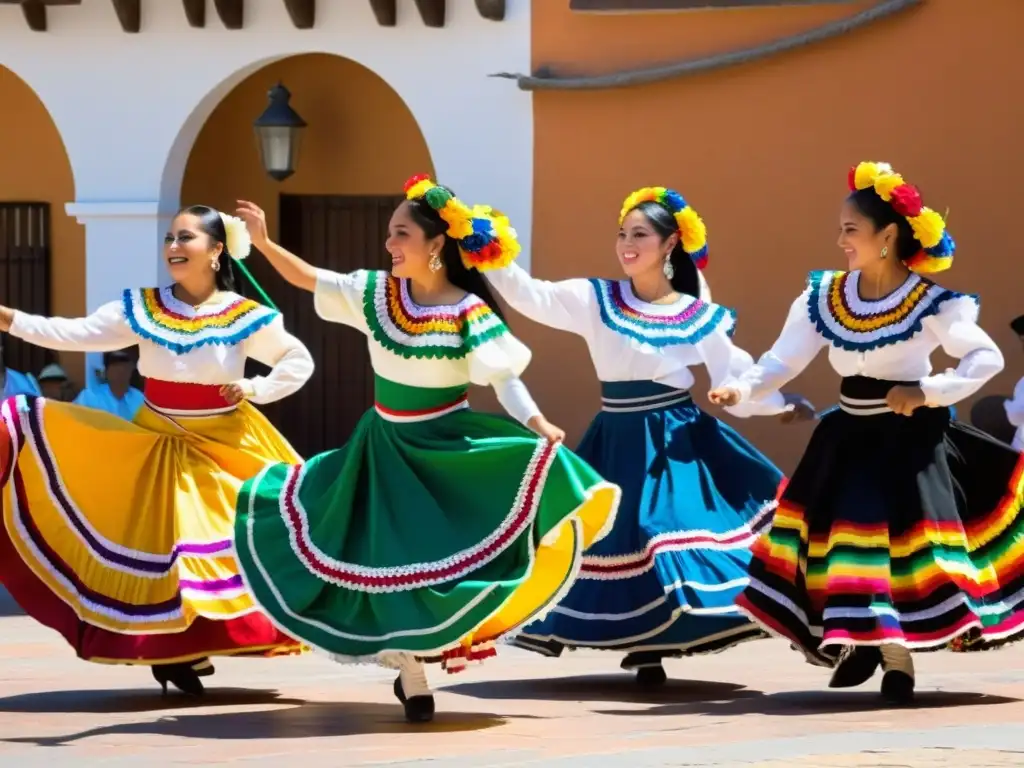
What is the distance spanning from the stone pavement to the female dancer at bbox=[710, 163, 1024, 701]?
A: 265 millimetres

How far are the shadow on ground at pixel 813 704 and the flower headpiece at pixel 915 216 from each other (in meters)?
1.34

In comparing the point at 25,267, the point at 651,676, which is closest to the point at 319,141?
the point at 25,267

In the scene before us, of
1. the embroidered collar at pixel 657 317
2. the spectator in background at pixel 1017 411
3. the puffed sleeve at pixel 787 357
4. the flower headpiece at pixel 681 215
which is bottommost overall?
the spectator in background at pixel 1017 411

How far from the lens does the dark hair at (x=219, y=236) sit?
764cm

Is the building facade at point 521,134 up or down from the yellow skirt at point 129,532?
up

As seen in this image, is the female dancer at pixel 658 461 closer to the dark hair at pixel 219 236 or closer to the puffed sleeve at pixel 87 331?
the dark hair at pixel 219 236

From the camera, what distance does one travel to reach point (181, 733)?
21.6 feet

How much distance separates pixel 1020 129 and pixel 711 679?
544cm

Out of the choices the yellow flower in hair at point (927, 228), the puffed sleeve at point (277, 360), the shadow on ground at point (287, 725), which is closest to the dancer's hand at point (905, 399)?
the yellow flower in hair at point (927, 228)

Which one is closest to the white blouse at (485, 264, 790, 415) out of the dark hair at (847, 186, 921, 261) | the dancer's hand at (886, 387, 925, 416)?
the dark hair at (847, 186, 921, 261)

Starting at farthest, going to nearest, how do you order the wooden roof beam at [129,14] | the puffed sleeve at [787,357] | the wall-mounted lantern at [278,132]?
the wall-mounted lantern at [278,132]
the wooden roof beam at [129,14]
the puffed sleeve at [787,357]

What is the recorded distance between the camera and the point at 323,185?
49.4 ft

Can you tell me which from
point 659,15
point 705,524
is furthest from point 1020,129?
point 705,524

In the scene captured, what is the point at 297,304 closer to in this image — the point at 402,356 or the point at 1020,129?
the point at 1020,129
